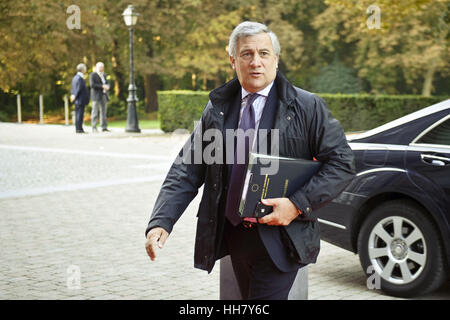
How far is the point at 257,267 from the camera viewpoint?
3273 mm

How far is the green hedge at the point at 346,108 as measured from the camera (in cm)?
2431

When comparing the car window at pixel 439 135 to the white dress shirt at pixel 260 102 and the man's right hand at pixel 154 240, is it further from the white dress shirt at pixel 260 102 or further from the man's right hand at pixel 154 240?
the man's right hand at pixel 154 240

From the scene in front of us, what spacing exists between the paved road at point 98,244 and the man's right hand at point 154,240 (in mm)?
2484

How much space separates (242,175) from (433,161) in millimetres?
2750

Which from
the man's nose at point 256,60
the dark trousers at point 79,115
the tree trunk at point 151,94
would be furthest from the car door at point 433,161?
the tree trunk at point 151,94

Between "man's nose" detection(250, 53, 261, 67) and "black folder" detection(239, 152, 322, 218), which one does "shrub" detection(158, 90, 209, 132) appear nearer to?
"man's nose" detection(250, 53, 261, 67)

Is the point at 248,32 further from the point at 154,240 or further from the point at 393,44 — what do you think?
the point at 393,44

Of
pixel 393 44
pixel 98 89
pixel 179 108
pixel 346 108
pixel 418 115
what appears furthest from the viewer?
pixel 393 44

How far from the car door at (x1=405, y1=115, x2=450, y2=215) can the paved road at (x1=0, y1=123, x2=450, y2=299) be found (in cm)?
80

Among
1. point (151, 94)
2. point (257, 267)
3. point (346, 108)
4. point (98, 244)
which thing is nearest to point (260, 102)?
point (257, 267)

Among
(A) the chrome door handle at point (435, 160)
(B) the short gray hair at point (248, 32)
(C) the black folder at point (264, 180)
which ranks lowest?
(A) the chrome door handle at point (435, 160)

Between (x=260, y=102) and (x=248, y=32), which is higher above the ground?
(x=248, y=32)

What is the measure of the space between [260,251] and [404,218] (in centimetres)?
280

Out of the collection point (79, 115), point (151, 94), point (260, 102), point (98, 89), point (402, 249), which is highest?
point (260, 102)
